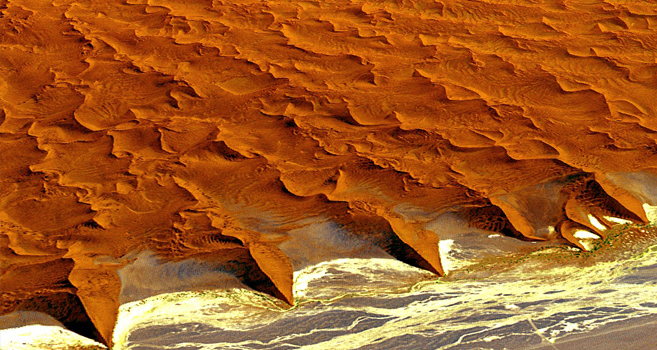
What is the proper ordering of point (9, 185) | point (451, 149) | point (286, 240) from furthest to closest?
point (451, 149)
point (9, 185)
point (286, 240)

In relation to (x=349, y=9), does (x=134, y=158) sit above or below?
below

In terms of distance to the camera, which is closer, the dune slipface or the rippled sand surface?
the rippled sand surface

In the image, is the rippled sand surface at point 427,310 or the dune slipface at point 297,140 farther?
the dune slipface at point 297,140

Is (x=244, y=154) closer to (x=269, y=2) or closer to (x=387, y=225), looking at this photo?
(x=387, y=225)

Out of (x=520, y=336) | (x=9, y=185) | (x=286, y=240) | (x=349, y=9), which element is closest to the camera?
(x=520, y=336)

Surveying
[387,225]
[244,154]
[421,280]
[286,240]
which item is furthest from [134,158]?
[421,280]

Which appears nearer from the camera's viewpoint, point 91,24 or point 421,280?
point 421,280

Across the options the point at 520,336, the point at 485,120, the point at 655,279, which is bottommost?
the point at 520,336
